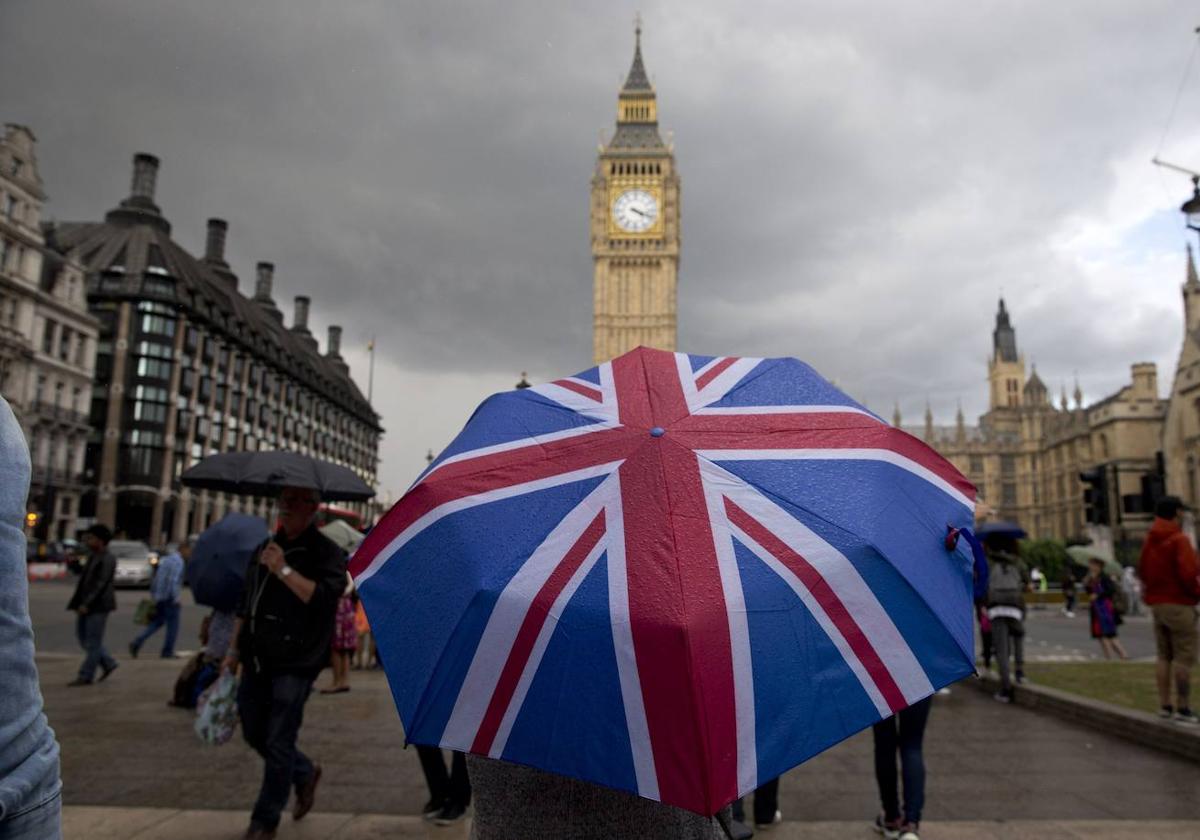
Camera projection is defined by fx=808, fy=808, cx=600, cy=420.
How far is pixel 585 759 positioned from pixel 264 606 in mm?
3375

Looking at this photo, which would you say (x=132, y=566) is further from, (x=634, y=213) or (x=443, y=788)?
(x=634, y=213)

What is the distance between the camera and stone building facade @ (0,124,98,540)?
142 ft

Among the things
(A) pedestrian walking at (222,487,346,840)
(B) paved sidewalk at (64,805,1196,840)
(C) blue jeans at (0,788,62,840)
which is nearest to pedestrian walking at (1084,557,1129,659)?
(B) paved sidewalk at (64,805,1196,840)

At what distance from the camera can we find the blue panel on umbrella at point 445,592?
1604 mm

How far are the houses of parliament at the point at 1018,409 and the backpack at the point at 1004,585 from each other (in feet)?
178

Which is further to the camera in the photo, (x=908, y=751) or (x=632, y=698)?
(x=908, y=751)

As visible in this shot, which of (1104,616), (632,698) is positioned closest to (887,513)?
(632,698)

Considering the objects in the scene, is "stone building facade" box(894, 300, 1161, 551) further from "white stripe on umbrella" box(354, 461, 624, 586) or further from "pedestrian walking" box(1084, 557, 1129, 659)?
"white stripe on umbrella" box(354, 461, 624, 586)

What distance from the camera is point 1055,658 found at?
1365 cm

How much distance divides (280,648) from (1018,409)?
388 ft

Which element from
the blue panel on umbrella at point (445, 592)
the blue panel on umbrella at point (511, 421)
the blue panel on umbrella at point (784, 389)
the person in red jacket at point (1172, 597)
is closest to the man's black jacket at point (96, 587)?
the blue panel on umbrella at point (511, 421)

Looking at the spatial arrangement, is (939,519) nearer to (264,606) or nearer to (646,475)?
(646,475)

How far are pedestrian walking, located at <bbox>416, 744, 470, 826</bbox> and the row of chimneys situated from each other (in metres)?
71.6

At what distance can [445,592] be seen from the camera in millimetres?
1695
